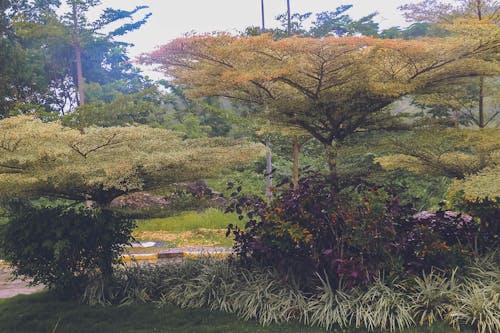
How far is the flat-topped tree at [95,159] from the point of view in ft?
13.1

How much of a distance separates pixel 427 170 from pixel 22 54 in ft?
43.4

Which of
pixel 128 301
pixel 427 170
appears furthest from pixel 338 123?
pixel 128 301

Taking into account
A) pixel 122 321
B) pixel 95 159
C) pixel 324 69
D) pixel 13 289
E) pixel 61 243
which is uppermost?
pixel 324 69

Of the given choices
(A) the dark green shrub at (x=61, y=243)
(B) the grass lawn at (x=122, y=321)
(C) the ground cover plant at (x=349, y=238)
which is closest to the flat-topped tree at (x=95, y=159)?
(A) the dark green shrub at (x=61, y=243)

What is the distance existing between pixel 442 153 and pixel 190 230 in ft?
21.7

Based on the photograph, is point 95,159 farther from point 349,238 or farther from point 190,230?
point 190,230

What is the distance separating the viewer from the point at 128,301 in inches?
193

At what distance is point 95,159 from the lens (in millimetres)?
4324

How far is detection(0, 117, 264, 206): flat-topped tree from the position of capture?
400cm

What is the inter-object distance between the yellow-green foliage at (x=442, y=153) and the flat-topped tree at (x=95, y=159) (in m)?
1.93

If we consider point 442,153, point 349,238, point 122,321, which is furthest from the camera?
point 442,153

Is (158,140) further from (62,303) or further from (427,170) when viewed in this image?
(427,170)

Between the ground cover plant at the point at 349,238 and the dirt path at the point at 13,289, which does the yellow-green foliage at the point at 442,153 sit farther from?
the dirt path at the point at 13,289

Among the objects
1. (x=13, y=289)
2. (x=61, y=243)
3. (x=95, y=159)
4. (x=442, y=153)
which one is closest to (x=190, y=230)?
(x=13, y=289)
